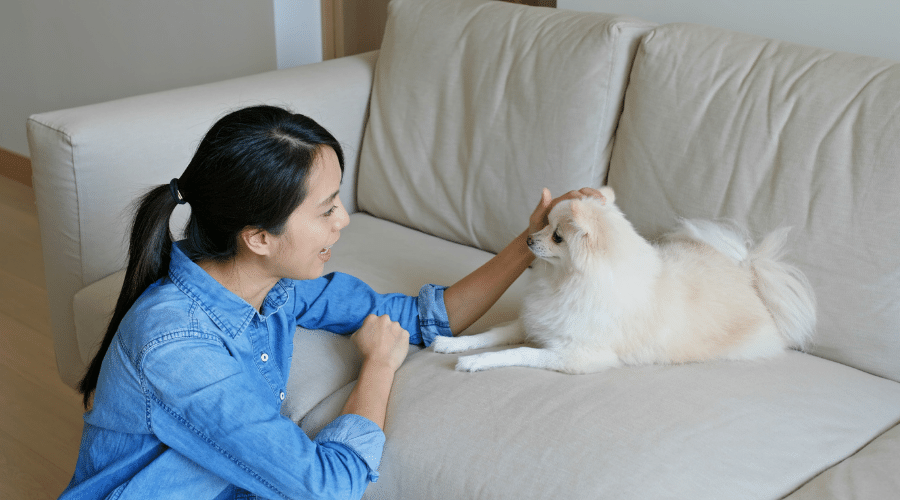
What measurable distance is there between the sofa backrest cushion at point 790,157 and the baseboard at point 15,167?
3229 mm

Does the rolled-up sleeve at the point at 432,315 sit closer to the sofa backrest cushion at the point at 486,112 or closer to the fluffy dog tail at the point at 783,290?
the sofa backrest cushion at the point at 486,112

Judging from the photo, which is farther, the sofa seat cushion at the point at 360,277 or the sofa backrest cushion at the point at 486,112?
the sofa backrest cushion at the point at 486,112

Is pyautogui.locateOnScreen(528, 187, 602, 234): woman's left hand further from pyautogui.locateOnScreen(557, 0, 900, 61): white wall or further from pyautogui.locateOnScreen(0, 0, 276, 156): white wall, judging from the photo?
pyautogui.locateOnScreen(0, 0, 276, 156): white wall

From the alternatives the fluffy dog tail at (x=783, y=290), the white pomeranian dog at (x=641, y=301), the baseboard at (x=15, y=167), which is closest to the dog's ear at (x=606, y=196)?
the white pomeranian dog at (x=641, y=301)

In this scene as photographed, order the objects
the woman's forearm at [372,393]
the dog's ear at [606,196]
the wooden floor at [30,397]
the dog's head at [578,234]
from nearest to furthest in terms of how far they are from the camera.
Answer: the woman's forearm at [372,393] < the dog's head at [578,234] < the dog's ear at [606,196] < the wooden floor at [30,397]

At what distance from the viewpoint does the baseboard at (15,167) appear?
3617mm

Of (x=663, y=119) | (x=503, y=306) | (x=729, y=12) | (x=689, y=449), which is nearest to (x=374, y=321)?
(x=503, y=306)

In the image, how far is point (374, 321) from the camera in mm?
1317

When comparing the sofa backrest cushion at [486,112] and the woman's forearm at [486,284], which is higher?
the sofa backrest cushion at [486,112]

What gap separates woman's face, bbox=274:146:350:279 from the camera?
1026 mm

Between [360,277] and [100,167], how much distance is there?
64 cm

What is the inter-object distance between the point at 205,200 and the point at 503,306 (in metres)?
0.77

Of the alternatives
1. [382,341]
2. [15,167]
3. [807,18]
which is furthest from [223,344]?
[15,167]

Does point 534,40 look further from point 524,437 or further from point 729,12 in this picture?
point 524,437
